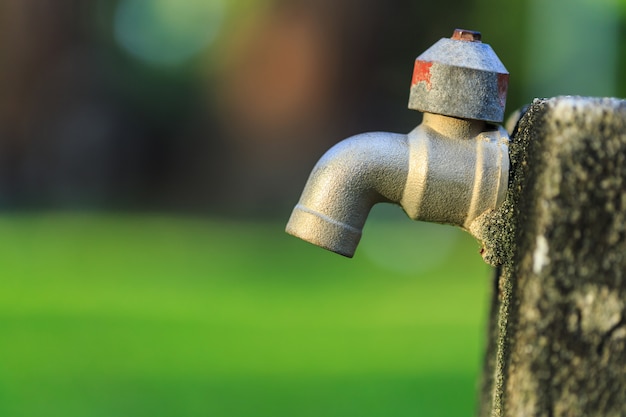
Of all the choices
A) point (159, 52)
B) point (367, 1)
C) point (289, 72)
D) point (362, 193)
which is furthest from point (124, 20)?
point (362, 193)

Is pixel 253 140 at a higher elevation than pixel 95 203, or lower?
higher

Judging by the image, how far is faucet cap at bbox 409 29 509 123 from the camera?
4.08ft

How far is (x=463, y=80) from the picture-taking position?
1245mm

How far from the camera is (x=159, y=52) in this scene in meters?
11.1

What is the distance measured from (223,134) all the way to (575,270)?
1014cm

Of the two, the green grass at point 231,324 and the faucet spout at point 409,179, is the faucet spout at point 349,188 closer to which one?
the faucet spout at point 409,179

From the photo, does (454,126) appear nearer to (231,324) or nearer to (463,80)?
(463,80)

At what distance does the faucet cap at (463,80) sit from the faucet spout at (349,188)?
0.08m

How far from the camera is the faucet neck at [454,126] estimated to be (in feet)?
4.19

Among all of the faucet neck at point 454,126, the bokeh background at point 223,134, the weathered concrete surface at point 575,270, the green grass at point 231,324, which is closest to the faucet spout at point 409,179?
the faucet neck at point 454,126

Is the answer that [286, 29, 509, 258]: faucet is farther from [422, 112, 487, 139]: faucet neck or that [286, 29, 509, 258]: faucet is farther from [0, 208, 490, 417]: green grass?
[0, 208, 490, 417]: green grass

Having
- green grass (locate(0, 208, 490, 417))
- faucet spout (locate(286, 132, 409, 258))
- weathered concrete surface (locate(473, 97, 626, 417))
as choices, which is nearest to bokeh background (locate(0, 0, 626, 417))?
green grass (locate(0, 208, 490, 417))

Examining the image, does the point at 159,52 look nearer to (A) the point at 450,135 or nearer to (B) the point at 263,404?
(B) the point at 263,404

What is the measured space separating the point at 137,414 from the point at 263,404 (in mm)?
548
